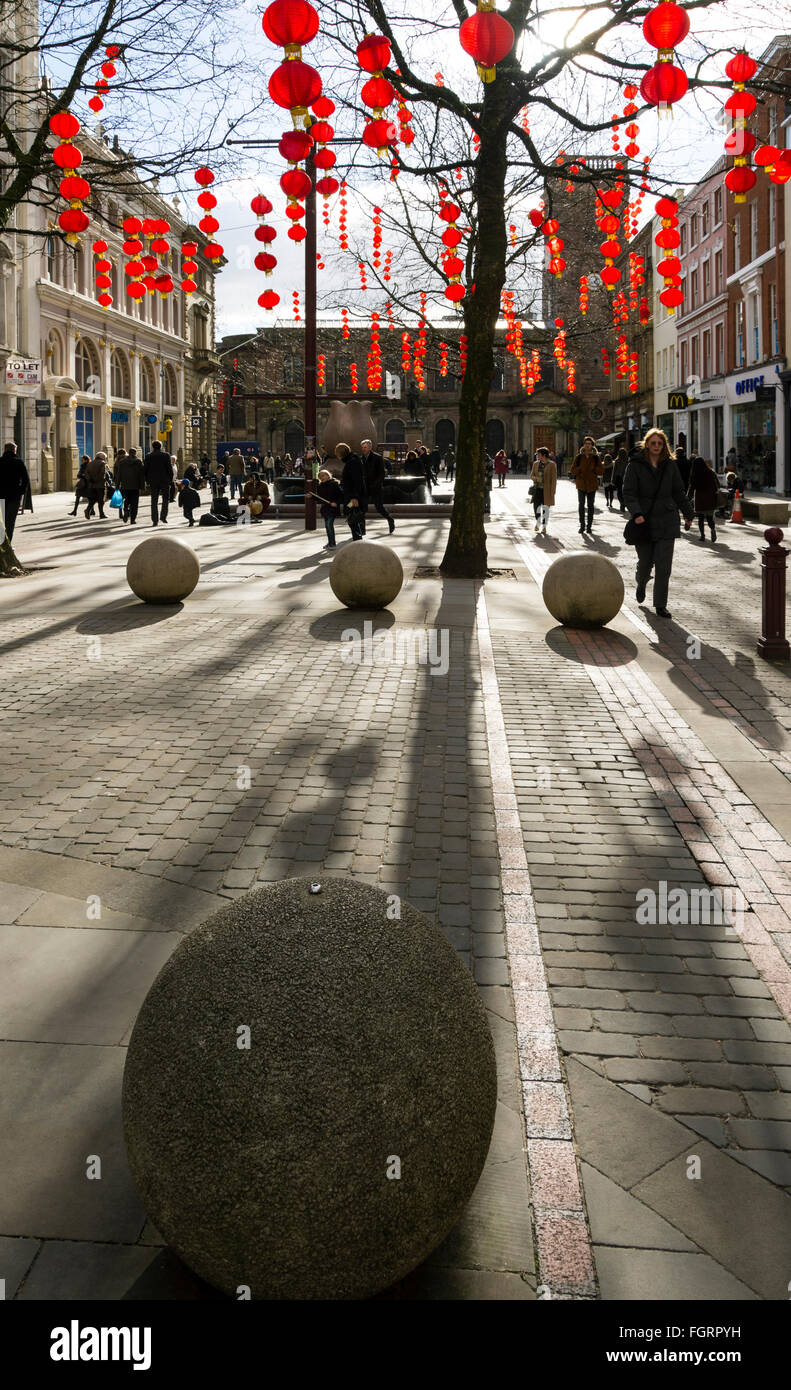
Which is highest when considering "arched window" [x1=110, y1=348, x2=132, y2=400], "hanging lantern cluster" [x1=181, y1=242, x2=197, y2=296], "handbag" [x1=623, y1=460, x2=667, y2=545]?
"arched window" [x1=110, y1=348, x2=132, y2=400]

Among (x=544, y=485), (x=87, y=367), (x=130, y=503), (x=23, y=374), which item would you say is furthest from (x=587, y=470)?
(x=87, y=367)

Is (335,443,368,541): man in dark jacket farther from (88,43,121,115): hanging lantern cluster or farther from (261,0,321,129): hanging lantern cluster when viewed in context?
(261,0,321,129): hanging lantern cluster

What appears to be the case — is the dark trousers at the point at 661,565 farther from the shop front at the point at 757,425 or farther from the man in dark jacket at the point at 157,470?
the shop front at the point at 757,425

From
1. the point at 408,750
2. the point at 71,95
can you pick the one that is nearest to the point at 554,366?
the point at 71,95

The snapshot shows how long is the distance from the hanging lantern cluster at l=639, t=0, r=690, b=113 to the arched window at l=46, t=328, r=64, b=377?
3840cm

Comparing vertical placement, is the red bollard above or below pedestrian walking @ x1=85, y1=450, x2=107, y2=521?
below

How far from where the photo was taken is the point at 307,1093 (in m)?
2.43

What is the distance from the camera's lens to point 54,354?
45406 millimetres

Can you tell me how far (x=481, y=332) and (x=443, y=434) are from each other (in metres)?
97.9

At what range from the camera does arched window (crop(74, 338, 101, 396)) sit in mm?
48062

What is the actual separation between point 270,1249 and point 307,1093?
0.33 metres

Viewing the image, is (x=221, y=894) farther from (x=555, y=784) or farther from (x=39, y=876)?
(x=555, y=784)

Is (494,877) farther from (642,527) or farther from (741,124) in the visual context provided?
(741,124)

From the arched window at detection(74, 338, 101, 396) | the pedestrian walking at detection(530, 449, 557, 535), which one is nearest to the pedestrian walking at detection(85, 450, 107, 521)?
the pedestrian walking at detection(530, 449, 557, 535)
